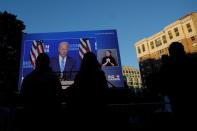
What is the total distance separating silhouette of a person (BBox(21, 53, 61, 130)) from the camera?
2656mm

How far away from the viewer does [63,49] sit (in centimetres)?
939

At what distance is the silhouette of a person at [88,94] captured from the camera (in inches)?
102

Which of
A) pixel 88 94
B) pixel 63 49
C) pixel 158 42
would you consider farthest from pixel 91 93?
pixel 158 42

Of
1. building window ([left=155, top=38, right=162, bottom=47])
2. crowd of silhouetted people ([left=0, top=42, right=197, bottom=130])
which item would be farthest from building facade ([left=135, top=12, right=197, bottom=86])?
crowd of silhouetted people ([left=0, top=42, right=197, bottom=130])

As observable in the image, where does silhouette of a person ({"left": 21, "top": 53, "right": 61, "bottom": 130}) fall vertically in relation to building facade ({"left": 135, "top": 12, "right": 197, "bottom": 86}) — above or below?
below

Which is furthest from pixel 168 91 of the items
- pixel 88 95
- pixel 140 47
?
pixel 140 47

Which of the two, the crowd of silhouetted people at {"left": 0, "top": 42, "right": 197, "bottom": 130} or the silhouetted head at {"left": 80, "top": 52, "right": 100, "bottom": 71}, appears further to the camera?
the silhouetted head at {"left": 80, "top": 52, "right": 100, "bottom": 71}

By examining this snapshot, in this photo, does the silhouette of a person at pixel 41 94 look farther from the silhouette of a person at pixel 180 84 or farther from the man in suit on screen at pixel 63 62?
the man in suit on screen at pixel 63 62

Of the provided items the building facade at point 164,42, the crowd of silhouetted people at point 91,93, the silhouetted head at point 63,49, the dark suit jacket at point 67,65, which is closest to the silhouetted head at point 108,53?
the dark suit jacket at point 67,65

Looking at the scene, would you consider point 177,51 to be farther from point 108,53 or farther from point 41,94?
point 108,53

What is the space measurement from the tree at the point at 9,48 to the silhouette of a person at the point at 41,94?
14.7 metres

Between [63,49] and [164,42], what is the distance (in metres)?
43.7

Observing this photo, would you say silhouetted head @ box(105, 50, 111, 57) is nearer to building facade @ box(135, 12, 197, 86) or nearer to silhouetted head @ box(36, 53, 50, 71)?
silhouetted head @ box(36, 53, 50, 71)

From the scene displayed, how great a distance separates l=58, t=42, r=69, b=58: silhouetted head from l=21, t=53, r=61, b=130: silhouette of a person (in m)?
6.42
